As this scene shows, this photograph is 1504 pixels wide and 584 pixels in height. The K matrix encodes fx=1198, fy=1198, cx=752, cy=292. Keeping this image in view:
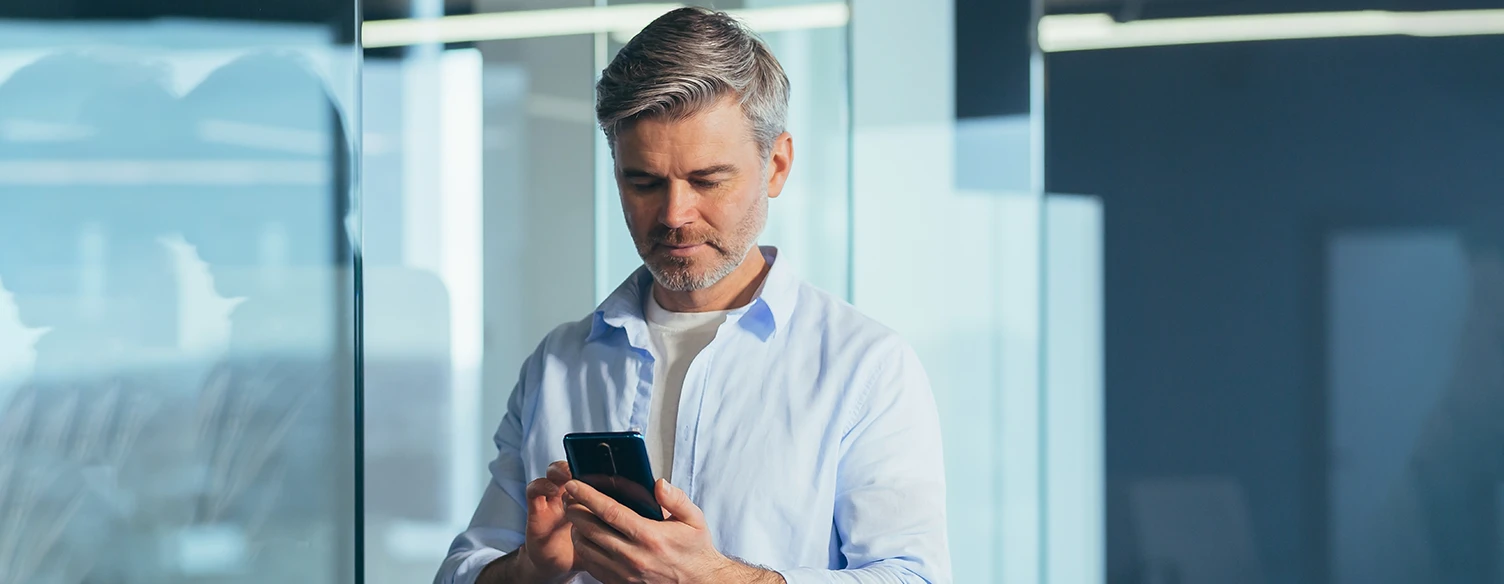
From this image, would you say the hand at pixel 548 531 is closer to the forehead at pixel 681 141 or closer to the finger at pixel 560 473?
the finger at pixel 560 473

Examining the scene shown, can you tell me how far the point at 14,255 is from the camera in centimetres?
171

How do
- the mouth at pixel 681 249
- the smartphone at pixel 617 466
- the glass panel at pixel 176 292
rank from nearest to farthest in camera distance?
the smartphone at pixel 617 466
the mouth at pixel 681 249
the glass panel at pixel 176 292

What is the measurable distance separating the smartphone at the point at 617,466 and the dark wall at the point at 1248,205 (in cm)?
121

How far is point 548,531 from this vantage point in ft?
3.48

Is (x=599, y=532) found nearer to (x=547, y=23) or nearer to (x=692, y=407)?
(x=692, y=407)

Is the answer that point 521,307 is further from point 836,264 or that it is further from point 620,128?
point 620,128

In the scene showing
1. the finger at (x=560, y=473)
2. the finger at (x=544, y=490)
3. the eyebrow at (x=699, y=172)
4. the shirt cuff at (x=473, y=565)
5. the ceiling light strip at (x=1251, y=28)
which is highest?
the ceiling light strip at (x=1251, y=28)

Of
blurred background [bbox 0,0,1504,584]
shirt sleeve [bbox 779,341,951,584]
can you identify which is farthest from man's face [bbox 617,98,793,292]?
blurred background [bbox 0,0,1504,584]

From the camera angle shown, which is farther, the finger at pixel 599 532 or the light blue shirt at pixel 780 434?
the light blue shirt at pixel 780 434

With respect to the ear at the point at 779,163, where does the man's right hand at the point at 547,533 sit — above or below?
below

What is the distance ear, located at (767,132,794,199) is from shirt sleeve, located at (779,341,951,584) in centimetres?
22

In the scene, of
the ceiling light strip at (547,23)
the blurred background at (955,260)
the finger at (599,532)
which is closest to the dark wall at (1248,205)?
the blurred background at (955,260)

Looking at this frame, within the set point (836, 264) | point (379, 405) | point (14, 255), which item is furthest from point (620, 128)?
point (14, 255)

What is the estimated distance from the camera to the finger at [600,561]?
98 cm
